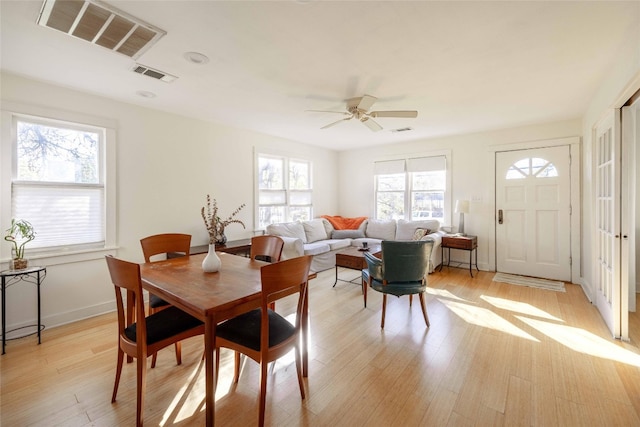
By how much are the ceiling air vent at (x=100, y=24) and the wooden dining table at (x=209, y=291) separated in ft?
5.73

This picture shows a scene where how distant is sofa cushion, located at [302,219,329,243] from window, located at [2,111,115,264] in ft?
9.99

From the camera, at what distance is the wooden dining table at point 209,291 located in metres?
1.45

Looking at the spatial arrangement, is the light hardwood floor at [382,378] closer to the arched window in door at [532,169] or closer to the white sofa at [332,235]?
the white sofa at [332,235]

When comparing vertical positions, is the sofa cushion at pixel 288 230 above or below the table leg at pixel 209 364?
above

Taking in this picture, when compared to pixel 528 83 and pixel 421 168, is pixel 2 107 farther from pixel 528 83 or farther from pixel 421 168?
pixel 421 168

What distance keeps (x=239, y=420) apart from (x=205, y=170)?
Answer: 344cm

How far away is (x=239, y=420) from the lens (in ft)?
5.48

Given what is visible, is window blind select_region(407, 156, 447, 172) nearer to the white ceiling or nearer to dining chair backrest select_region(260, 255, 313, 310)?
the white ceiling

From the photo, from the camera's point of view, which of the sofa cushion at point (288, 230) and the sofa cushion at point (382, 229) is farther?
the sofa cushion at point (382, 229)

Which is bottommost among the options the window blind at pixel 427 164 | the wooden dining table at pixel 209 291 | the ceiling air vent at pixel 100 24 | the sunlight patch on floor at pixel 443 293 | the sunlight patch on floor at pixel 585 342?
the sunlight patch on floor at pixel 585 342

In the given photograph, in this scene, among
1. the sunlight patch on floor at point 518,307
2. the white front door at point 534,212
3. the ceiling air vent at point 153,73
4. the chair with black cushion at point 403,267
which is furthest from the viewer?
the white front door at point 534,212

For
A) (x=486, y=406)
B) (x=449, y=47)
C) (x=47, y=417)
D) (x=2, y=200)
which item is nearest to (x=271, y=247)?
(x=47, y=417)

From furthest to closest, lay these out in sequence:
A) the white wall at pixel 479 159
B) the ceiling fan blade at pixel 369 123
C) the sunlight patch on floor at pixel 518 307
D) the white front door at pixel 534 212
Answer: the white wall at pixel 479 159
the white front door at pixel 534 212
the ceiling fan blade at pixel 369 123
the sunlight patch on floor at pixel 518 307

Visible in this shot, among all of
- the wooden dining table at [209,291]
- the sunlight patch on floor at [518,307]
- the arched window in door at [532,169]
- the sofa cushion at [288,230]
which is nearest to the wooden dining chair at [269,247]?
the wooden dining table at [209,291]
